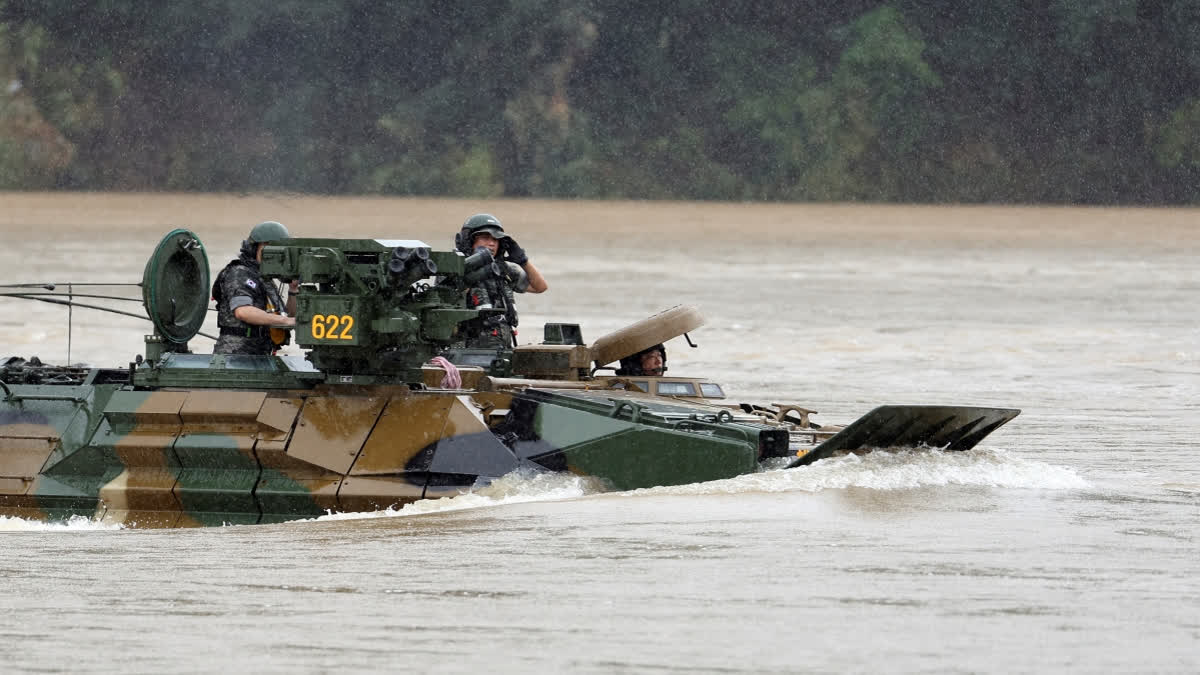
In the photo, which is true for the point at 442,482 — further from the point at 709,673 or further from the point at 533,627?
the point at 709,673

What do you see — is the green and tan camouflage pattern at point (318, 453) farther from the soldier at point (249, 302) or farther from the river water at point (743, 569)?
the soldier at point (249, 302)

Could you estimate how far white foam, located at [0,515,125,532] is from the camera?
46.4 feet

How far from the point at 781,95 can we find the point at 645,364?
34869 millimetres

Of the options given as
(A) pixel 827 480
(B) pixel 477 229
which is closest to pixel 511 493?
(A) pixel 827 480

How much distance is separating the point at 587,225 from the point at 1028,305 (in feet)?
52.2

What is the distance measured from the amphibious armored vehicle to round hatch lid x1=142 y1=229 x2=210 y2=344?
19mm

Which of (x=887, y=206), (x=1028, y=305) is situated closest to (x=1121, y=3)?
(x=887, y=206)

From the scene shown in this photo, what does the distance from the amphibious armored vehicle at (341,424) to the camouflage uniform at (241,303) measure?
0.24 metres

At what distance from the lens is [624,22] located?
50.7 m

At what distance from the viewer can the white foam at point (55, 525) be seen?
46.4 ft

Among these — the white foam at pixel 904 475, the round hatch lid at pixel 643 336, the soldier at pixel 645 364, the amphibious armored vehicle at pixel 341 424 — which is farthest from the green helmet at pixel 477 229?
the white foam at pixel 904 475

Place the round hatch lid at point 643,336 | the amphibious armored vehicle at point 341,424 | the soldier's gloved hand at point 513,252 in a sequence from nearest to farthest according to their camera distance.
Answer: the amphibious armored vehicle at point 341,424 < the round hatch lid at point 643,336 < the soldier's gloved hand at point 513,252

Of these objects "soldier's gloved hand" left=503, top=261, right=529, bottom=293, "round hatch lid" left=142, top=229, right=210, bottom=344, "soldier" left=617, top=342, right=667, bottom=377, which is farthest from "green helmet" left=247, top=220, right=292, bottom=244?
"soldier" left=617, top=342, right=667, bottom=377

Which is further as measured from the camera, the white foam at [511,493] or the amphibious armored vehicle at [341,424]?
the amphibious armored vehicle at [341,424]
